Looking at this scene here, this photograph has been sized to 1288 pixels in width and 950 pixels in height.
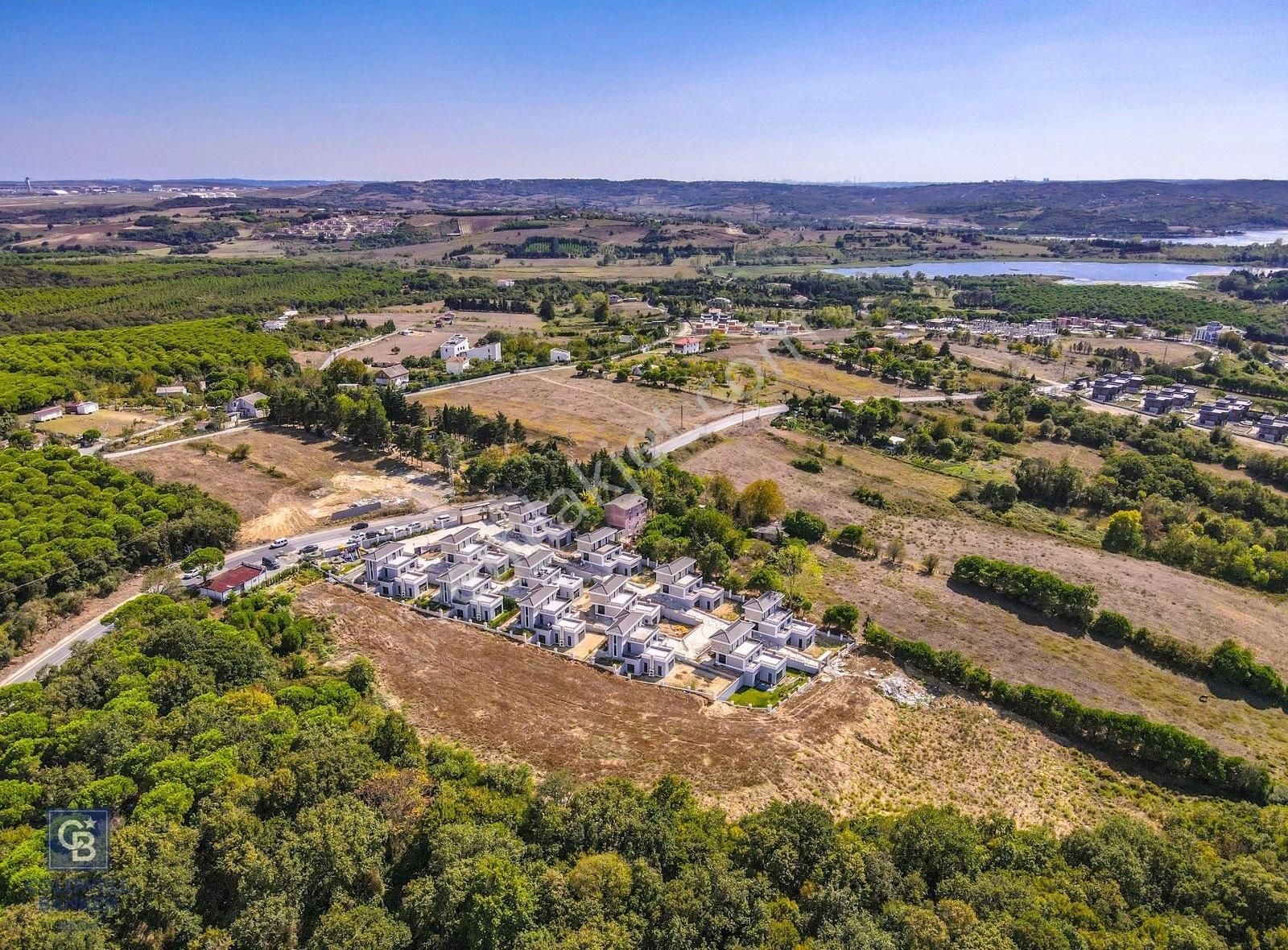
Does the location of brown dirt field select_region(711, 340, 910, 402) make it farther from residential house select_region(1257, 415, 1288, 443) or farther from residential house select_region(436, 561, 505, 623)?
residential house select_region(436, 561, 505, 623)

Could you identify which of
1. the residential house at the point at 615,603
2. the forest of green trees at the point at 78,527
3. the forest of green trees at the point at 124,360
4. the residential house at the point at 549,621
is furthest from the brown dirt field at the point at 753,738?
the forest of green trees at the point at 124,360

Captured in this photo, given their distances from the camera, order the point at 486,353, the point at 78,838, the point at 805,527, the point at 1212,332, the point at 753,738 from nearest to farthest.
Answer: the point at 78,838 < the point at 753,738 < the point at 805,527 < the point at 486,353 < the point at 1212,332

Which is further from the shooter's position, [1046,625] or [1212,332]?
[1212,332]

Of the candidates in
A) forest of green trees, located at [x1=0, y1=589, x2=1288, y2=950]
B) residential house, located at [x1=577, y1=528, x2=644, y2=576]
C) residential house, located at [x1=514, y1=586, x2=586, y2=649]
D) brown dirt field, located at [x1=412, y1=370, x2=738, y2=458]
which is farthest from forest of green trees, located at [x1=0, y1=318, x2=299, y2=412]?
forest of green trees, located at [x1=0, y1=589, x2=1288, y2=950]

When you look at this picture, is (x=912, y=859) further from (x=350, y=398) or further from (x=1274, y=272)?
(x=1274, y=272)

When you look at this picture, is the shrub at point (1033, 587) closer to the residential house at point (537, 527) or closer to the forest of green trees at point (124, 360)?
the residential house at point (537, 527)

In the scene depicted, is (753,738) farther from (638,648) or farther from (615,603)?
(615,603)

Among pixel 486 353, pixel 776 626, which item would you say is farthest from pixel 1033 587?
pixel 486 353
